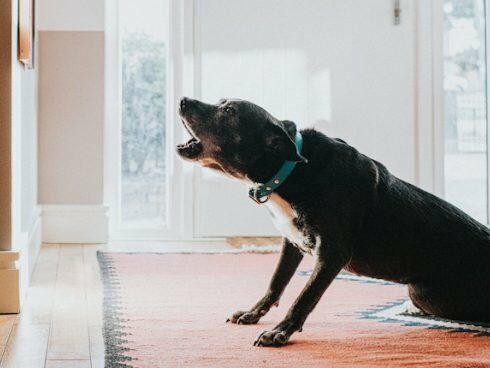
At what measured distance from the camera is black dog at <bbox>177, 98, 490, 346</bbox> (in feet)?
6.89

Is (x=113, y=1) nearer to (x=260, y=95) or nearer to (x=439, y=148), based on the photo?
(x=260, y=95)

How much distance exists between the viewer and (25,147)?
3.26m

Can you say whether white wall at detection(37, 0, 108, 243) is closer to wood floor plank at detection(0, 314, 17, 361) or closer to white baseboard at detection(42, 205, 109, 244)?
white baseboard at detection(42, 205, 109, 244)

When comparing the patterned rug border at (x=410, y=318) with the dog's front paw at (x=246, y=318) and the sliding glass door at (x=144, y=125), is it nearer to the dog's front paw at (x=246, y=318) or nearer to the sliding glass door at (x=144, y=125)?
the dog's front paw at (x=246, y=318)

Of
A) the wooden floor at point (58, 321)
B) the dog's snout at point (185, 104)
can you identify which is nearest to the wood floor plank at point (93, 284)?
the wooden floor at point (58, 321)

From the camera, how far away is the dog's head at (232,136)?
2.12 m

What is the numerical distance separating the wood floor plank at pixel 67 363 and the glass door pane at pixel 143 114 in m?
2.54

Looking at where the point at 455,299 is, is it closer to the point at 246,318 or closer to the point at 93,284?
the point at 246,318

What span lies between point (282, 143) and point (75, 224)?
2331mm

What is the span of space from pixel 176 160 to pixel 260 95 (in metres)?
0.55

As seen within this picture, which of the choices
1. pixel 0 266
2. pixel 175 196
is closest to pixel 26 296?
pixel 0 266

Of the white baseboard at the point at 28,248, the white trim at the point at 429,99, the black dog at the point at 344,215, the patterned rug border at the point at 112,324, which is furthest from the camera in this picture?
the white trim at the point at 429,99

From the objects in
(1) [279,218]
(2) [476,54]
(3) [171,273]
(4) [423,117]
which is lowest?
(3) [171,273]

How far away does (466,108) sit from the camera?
4660mm
